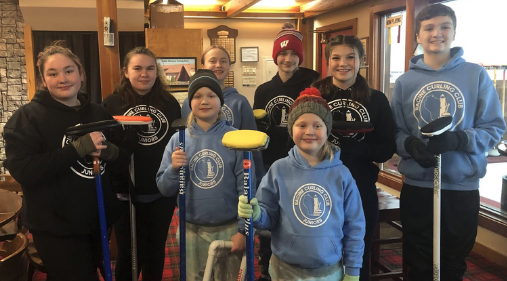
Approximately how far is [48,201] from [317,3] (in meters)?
4.42

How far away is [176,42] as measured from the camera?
12.6ft

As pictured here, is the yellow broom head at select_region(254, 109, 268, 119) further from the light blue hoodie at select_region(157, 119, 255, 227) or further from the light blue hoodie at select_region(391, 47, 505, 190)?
the light blue hoodie at select_region(391, 47, 505, 190)

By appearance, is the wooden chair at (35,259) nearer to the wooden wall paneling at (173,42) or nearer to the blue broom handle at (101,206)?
the blue broom handle at (101,206)

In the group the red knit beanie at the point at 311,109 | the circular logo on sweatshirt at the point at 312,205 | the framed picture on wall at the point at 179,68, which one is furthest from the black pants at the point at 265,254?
the framed picture on wall at the point at 179,68

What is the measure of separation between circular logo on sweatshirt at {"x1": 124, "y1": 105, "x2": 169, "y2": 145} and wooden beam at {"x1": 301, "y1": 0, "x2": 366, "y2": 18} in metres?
3.19

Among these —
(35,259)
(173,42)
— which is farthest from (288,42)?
(35,259)

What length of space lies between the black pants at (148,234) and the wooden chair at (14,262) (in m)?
0.49

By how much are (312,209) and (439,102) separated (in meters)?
0.82

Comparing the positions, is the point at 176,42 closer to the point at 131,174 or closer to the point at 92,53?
the point at 92,53

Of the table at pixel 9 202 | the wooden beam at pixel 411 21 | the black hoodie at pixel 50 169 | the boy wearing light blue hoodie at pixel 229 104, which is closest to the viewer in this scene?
the black hoodie at pixel 50 169

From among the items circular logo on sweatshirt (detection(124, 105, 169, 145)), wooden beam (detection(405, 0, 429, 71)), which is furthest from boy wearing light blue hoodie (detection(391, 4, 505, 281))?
wooden beam (detection(405, 0, 429, 71))

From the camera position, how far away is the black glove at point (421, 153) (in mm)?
1727

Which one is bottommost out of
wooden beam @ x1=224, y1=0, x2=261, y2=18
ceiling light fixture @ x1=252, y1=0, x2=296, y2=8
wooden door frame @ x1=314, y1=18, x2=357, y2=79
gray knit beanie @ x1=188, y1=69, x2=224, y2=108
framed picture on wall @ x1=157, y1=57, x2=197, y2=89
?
gray knit beanie @ x1=188, y1=69, x2=224, y2=108

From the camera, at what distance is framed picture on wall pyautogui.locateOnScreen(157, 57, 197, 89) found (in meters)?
3.90
